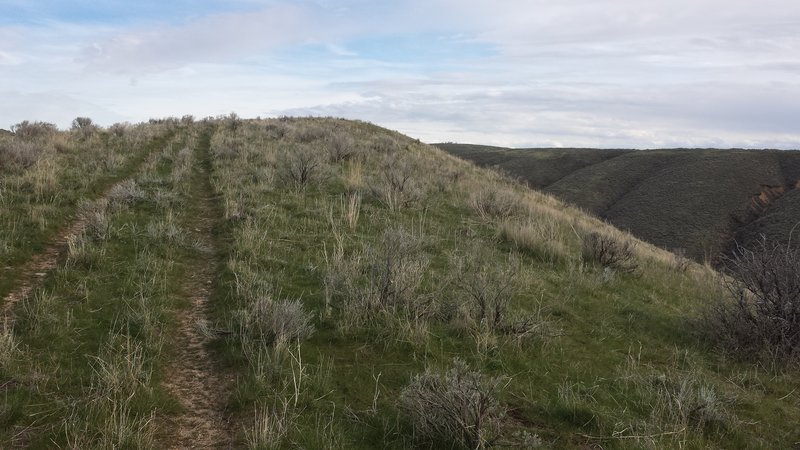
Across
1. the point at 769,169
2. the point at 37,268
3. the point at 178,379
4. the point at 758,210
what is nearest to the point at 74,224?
the point at 37,268

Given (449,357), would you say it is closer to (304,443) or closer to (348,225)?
(304,443)

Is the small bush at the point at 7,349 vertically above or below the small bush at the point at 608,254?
below

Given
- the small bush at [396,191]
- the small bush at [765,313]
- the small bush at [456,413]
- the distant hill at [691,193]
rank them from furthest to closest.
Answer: the distant hill at [691,193]
the small bush at [396,191]
the small bush at [765,313]
the small bush at [456,413]

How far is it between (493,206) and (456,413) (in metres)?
9.87

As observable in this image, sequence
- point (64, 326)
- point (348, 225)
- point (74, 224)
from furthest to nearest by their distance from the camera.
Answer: point (348, 225)
point (74, 224)
point (64, 326)

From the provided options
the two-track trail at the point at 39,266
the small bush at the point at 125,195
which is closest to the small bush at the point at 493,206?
the small bush at the point at 125,195

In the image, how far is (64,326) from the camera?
5.05m

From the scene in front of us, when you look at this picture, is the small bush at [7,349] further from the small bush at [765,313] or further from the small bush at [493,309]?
the small bush at [765,313]

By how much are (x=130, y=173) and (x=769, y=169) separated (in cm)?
7621

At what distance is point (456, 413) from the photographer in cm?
366

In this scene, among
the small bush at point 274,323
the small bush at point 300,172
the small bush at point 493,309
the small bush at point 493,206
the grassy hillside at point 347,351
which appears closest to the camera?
the grassy hillside at point 347,351

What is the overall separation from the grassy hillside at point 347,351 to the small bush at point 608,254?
0.91ft

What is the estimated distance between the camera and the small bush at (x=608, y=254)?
9.87m

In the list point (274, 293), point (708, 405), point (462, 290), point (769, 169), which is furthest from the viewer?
point (769, 169)
